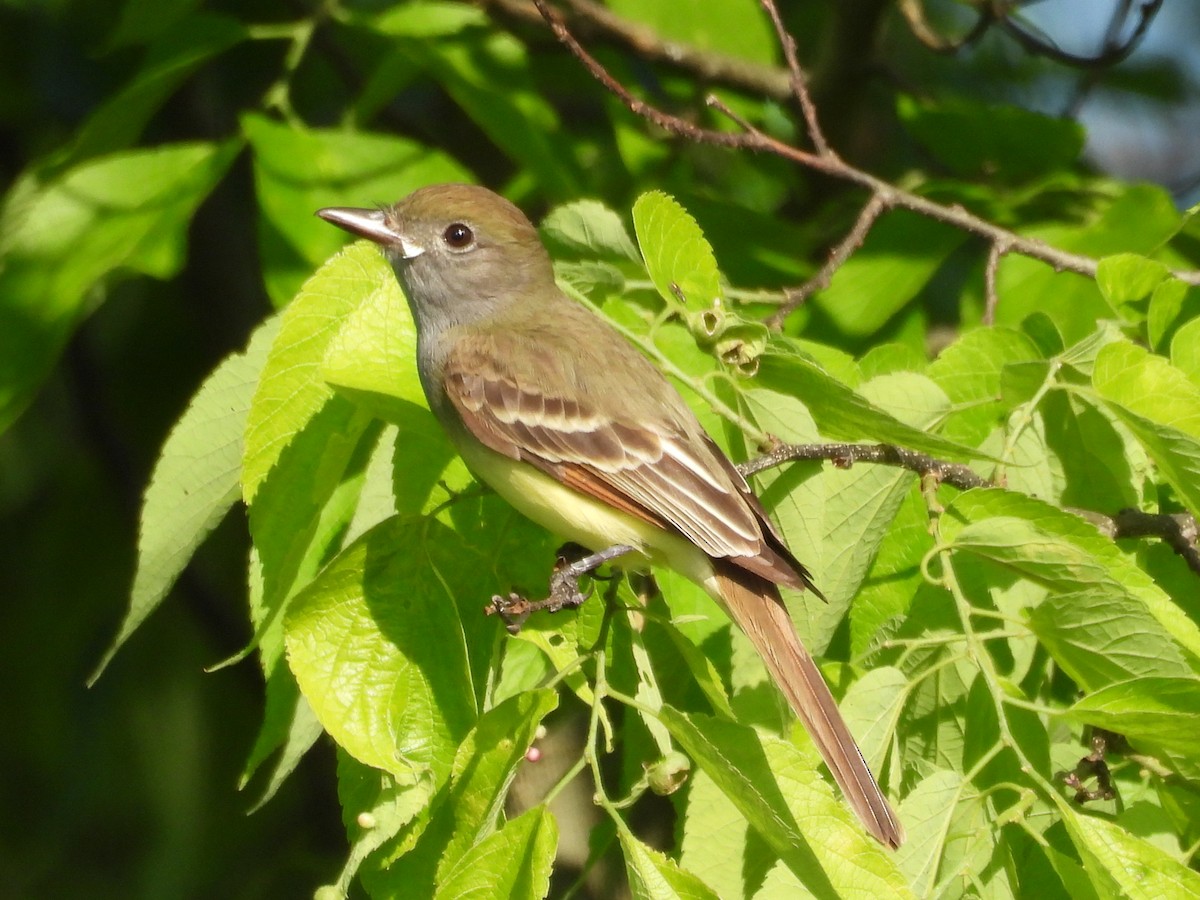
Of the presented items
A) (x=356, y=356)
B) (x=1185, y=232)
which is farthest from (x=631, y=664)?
(x=1185, y=232)

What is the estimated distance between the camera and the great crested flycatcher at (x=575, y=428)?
2584mm

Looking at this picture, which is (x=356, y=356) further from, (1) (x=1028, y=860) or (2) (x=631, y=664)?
(1) (x=1028, y=860)

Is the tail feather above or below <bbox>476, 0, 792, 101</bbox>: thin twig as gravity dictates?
below

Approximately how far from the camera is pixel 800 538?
8.31 ft

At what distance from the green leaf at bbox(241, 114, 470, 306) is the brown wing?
0.52m

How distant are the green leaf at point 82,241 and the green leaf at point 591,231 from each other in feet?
3.09

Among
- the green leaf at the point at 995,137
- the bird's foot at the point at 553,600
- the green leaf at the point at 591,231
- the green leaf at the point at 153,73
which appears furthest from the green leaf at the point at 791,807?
the green leaf at the point at 995,137

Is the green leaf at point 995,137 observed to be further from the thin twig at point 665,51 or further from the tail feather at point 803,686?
the tail feather at point 803,686

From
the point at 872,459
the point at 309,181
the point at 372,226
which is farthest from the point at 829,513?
the point at 309,181

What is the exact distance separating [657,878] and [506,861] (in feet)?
0.74

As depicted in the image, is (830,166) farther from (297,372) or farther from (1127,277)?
(297,372)

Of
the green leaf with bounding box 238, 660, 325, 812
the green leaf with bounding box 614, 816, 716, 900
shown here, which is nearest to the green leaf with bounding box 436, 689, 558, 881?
the green leaf with bounding box 614, 816, 716, 900

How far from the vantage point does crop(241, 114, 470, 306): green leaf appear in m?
3.39

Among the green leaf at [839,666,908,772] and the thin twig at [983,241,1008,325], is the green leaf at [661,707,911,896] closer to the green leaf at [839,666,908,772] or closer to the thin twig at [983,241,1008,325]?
the green leaf at [839,666,908,772]
